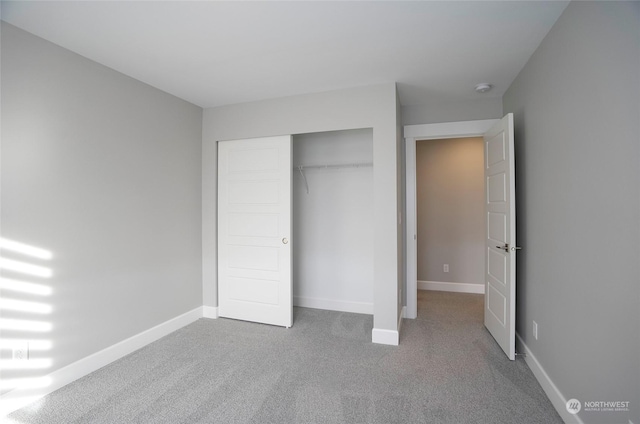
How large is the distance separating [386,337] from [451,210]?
266 centimetres

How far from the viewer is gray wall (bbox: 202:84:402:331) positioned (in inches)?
109

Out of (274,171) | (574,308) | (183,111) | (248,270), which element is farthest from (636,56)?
(183,111)

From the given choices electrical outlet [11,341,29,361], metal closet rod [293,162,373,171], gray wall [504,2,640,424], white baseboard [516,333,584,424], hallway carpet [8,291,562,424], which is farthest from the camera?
metal closet rod [293,162,373,171]

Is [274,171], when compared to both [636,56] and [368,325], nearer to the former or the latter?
[368,325]

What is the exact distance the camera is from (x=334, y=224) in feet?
12.4

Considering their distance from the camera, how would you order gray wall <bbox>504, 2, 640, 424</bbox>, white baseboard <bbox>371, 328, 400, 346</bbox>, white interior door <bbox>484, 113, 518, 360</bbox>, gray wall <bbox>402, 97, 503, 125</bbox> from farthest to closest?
gray wall <bbox>402, 97, 503, 125</bbox> < white baseboard <bbox>371, 328, 400, 346</bbox> < white interior door <bbox>484, 113, 518, 360</bbox> < gray wall <bbox>504, 2, 640, 424</bbox>

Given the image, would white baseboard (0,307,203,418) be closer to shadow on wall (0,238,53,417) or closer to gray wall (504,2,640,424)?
shadow on wall (0,238,53,417)

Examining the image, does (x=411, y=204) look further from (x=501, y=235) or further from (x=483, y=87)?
(x=483, y=87)

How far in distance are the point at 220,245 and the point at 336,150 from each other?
1.87m

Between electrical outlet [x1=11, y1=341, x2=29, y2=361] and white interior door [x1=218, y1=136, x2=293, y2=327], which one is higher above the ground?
white interior door [x1=218, y1=136, x2=293, y2=327]

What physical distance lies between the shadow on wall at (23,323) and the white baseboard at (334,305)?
250cm

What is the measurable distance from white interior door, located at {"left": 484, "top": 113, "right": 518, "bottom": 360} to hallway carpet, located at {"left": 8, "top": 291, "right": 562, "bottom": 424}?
23 cm

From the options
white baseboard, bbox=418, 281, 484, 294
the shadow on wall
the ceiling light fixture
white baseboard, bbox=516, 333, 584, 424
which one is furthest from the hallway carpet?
the ceiling light fixture

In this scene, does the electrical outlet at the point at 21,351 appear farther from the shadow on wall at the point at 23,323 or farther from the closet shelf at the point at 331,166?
the closet shelf at the point at 331,166
